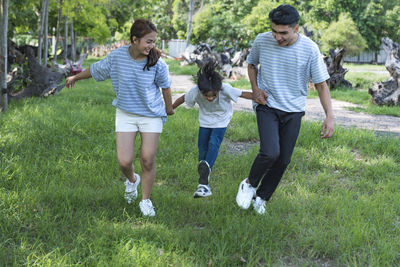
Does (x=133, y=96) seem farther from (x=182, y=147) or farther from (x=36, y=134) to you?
(x=36, y=134)

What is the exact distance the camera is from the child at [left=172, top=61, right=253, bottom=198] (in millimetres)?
3984

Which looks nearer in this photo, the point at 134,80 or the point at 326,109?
the point at 134,80

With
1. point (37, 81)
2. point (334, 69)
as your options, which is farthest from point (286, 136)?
point (334, 69)

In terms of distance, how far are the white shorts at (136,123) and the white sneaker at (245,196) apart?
925 mm

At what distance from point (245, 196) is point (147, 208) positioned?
34.1 inches

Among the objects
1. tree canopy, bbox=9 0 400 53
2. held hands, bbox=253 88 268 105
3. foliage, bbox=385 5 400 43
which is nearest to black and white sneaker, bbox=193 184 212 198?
held hands, bbox=253 88 268 105

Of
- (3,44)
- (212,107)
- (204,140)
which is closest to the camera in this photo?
(212,107)

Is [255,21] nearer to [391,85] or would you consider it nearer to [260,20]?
[260,20]

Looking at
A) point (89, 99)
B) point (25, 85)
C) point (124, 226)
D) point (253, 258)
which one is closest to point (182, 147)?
point (124, 226)

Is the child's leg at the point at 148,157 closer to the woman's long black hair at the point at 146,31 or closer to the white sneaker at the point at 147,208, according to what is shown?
the white sneaker at the point at 147,208

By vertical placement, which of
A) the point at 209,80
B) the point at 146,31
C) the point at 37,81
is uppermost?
the point at 146,31

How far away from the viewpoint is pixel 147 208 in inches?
147

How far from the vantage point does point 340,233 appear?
11.5ft

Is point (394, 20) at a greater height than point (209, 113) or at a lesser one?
greater
